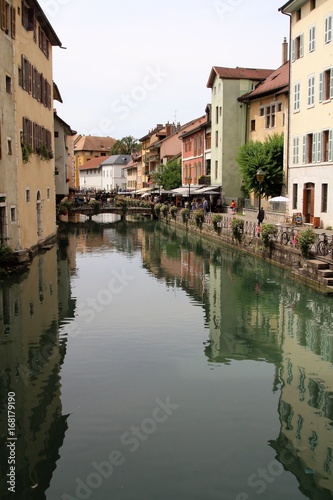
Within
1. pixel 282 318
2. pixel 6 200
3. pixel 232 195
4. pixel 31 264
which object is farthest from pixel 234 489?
pixel 232 195

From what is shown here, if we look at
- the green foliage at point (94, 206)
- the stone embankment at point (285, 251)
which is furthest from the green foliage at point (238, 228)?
the green foliage at point (94, 206)

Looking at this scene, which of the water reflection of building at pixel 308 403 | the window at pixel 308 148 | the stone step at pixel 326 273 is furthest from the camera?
the window at pixel 308 148

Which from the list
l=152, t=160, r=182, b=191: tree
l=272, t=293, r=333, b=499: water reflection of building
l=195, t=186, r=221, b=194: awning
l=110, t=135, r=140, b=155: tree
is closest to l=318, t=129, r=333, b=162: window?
l=272, t=293, r=333, b=499: water reflection of building

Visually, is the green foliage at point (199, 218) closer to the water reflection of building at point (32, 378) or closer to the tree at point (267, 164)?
the tree at point (267, 164)

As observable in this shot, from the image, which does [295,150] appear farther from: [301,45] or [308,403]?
[308,403]

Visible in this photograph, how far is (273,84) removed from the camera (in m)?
41.8

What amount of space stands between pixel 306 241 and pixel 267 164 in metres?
17.0

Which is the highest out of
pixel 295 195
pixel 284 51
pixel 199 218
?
pixel 284 51

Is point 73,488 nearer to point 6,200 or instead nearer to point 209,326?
point 209,326

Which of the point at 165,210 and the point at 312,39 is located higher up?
the point at 312,39

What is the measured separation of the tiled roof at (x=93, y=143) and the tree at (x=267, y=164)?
11324 centimetres

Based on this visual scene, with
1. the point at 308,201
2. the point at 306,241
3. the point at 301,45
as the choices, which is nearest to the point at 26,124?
the point at 306,241

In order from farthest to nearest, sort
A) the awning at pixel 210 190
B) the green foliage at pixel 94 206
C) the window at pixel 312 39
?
the green foliage at pixel 94 206 < the awning at pixel 210 190 < the window at pixel 312 39

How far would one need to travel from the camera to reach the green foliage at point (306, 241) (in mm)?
20812
